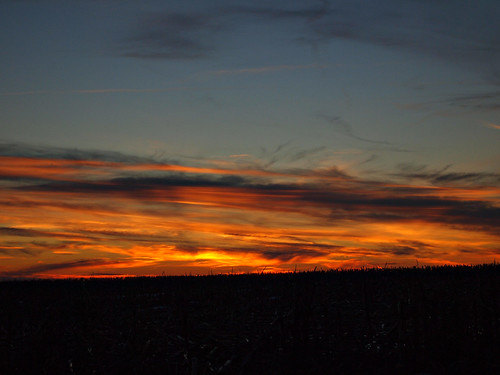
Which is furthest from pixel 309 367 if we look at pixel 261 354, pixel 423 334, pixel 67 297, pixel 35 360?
pixel 67 297

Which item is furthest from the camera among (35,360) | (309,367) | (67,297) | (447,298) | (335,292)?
(67,297)

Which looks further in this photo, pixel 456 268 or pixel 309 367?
pixel 456 268

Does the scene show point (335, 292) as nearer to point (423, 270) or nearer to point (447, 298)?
point (447, 298)

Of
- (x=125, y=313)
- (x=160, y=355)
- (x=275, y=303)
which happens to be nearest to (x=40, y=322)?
(x=125, y=313)

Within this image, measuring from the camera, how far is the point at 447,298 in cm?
1839

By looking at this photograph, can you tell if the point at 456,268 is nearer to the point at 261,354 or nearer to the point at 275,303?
the point at 275,303

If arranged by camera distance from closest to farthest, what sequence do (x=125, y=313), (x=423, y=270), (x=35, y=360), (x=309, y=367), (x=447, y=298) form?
1. (x=309, y=367)
2. (x=35, y=360)
3. (x=447, y=298)
4. (x=125, y=313)
5. (x=423, y=270)

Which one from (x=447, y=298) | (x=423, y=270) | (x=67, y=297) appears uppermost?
(x=423, y=270)

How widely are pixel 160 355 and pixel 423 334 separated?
241 inches

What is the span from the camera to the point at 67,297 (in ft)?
79.3

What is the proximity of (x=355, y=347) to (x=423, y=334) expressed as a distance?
160 cm

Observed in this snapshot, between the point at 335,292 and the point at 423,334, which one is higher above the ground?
the point at 335,292

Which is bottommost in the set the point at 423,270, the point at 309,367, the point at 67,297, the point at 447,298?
the point at 309,367

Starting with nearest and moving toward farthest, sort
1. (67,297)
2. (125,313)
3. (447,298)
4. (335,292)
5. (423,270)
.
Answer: (447,298) → (125,313) → (335,292) → (67,297) → (423,270)
